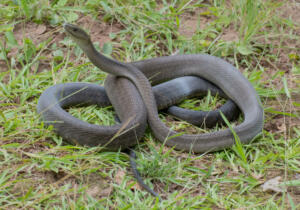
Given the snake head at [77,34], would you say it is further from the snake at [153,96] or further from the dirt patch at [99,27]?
the dirt patch at [99,27]

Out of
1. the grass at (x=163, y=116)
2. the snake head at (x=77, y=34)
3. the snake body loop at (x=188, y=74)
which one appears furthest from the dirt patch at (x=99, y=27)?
the snake head at (x=77, y=34)

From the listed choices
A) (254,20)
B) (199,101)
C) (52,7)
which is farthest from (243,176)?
(52,7)

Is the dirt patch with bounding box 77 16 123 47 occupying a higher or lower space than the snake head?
lower

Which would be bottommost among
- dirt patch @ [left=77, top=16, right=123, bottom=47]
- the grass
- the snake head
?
the grass

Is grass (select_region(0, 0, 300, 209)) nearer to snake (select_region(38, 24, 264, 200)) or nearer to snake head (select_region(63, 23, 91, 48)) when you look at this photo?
snake (select_region(38, 24, 264, 200))

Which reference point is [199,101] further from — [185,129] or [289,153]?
[289,153]

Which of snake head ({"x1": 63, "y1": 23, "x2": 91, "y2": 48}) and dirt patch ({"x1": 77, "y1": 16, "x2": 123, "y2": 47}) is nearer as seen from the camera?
snake head ({"x1": 63, "y1": 23, "x2": 91, "y2": 48})

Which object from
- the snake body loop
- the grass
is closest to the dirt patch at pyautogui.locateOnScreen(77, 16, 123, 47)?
the grass

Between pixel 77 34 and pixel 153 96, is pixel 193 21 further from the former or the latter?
pixel 77 34
